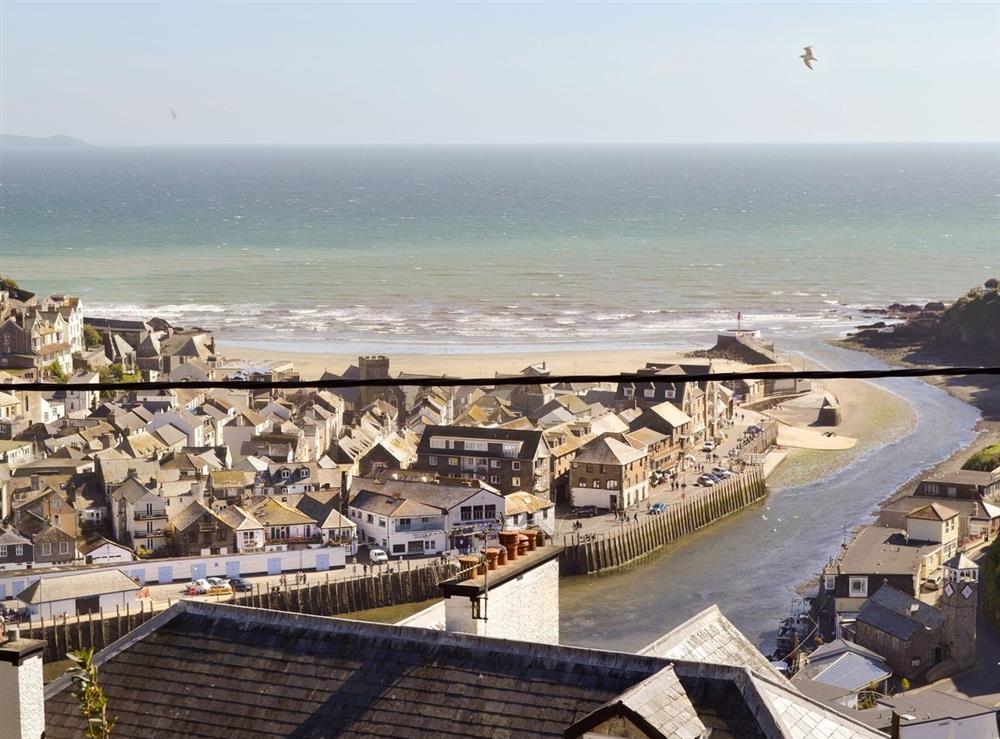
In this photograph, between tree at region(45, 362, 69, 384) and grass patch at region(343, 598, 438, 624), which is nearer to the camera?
grass patch at region(343, 598, 438, 624)

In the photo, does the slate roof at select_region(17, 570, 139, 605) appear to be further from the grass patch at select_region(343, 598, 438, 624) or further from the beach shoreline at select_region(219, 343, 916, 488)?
the beach shoreline at select_region(219, 343, 916, 488)

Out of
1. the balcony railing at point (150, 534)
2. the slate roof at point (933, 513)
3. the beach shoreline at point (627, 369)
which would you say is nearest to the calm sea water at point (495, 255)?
the beach shoreline at point (627, 369)

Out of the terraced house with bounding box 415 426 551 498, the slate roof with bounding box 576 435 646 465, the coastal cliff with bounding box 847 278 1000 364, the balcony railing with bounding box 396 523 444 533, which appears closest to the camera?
the balcony railing with bounding box 396 523 444 533

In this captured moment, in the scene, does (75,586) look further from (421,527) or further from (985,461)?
(985,461)

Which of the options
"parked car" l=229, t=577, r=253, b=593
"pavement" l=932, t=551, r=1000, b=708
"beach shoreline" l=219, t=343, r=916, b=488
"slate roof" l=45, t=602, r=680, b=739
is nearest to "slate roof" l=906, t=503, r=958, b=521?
"pavement" l=932, t=551, r=1000, b=708

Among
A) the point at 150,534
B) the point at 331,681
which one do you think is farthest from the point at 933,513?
the point at 331,681

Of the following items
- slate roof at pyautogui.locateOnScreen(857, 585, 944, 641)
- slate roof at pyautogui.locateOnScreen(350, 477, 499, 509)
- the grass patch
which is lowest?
the grass patch

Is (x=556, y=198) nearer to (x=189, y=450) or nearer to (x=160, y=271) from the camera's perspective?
(x=160, y=271)
